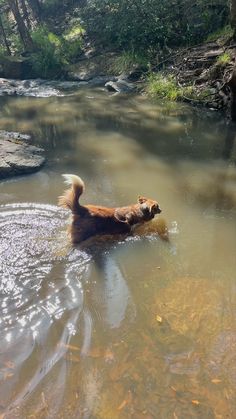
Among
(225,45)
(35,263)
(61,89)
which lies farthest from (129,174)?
(61,89)

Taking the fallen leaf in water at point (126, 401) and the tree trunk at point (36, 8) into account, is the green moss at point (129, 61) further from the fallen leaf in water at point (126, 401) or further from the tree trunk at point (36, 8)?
the fallen leaf in water at point (126, 401)

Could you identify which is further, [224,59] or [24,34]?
[24,34]

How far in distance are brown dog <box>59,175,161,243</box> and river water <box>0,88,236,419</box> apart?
0.21 meters

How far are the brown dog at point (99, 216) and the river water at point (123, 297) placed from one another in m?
0.21

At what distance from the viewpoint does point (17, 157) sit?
27.9ft

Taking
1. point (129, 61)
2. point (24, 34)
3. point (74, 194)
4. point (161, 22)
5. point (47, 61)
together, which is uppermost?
point (24, 34)

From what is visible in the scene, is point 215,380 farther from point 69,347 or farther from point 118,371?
point 69,347

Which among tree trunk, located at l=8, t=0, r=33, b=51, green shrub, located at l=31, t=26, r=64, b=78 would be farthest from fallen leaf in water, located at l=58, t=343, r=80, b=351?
tree trunk, located at l=8, t=0, r=33, b=51

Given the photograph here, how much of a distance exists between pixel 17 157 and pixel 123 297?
4909mm

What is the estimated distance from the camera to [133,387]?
3.53 meters

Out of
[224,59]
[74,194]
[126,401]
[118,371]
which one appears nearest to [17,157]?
[74,194]

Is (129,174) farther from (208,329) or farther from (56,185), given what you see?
(208,329)

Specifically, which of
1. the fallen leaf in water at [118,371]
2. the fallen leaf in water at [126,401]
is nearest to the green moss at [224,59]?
the fallen leaf in water at [118,371]

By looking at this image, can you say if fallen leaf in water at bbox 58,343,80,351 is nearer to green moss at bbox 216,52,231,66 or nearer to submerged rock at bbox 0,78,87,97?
green moss at bbox 216,52,231,66
